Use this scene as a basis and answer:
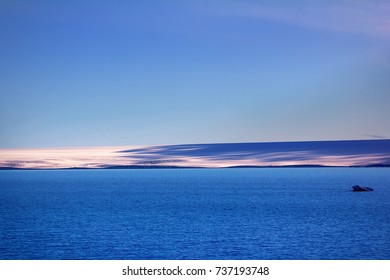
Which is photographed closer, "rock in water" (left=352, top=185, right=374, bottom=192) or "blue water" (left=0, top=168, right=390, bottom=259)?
"blue water" (left=0, top=168, right=390, bottom=259)

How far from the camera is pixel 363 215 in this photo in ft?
172

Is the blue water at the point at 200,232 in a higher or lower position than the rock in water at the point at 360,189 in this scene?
lower

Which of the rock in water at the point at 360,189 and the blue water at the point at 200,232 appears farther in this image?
the rock in water at the point at 360,189

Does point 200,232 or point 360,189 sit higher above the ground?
point 360,189

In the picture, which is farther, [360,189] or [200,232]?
[360,189]

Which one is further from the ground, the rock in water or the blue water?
the rock in water
